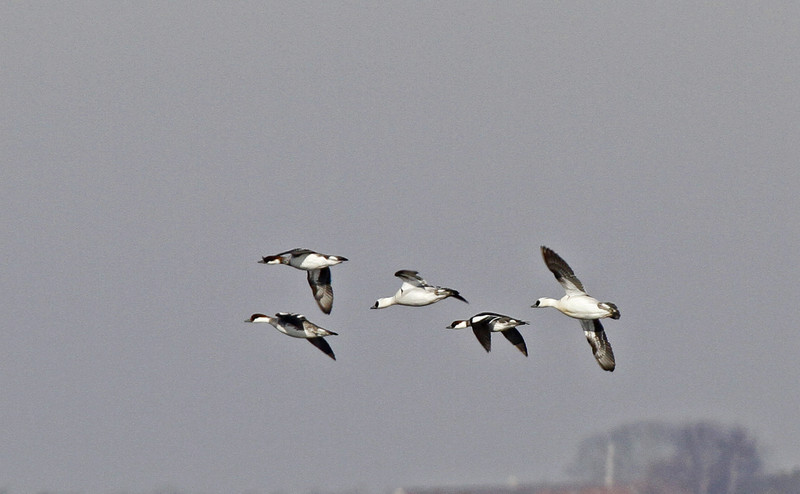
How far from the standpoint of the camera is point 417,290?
152 feet

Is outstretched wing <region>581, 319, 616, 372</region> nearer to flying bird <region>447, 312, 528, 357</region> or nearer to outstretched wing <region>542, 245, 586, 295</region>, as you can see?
outstretched wing <region>542, 245, 586, 295</region>

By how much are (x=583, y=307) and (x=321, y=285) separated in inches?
348

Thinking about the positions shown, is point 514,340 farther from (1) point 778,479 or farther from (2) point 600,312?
(1) point 778,479

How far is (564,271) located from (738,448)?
121488 millimetres

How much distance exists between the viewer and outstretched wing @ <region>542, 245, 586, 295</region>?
42.6 metres

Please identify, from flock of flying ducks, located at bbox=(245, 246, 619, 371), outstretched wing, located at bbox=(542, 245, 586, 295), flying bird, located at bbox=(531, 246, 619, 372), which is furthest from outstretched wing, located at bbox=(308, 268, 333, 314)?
outstretched wing, located at bbox=(542, 245, 586, 295)

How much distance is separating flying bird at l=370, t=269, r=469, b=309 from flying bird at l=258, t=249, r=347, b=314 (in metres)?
1.77

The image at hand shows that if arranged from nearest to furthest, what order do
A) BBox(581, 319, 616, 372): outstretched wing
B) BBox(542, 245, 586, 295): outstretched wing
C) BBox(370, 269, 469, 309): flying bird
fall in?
1. BBox(542, 245, 586, 295): outstretched wing
2. BBox(581, 319, 616, 372): outstretched wing
3. BBox(370, 269, 469, 309): flying bird

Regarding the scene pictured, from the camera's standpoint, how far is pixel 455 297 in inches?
1768

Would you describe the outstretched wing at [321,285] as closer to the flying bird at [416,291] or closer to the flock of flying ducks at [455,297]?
the flock of flying ducks at [455,297]

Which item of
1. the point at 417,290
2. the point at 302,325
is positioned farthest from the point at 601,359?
the point at 302,325

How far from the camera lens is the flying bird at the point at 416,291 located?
45572 mm

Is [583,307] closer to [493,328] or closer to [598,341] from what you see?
[598,341]

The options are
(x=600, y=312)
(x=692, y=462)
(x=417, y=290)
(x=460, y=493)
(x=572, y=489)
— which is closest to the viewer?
(x=600, y=312)
